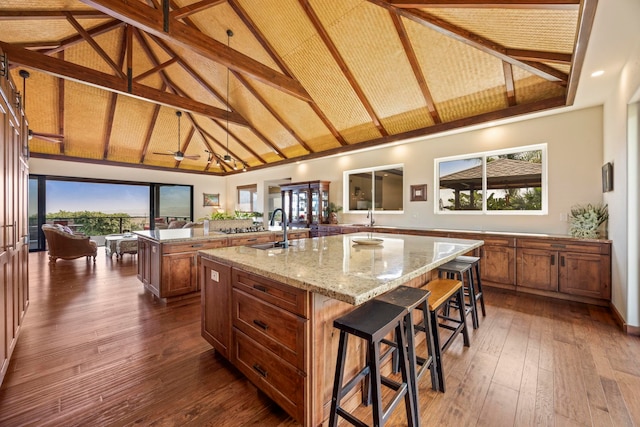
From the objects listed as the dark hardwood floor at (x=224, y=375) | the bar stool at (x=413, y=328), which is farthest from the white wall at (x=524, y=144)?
the bar stool at (x=413, y=328)

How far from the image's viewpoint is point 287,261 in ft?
5.77

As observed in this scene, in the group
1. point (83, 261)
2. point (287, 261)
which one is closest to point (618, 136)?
point (287, 261)

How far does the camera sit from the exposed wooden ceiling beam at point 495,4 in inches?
93.6

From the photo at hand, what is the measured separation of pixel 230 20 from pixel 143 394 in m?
5.31

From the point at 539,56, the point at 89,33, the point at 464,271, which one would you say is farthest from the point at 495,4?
the point at 89,33

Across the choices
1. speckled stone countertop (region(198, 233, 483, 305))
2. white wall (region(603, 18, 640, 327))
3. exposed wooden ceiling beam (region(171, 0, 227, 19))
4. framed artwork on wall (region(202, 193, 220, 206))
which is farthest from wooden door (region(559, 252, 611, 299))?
framed artwork on wall (region(202, 193, 220, 206))

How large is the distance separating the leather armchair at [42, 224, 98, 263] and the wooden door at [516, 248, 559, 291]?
28.1ft

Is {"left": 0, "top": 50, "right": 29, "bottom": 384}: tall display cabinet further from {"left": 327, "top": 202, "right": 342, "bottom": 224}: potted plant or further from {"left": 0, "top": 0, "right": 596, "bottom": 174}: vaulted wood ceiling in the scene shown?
{"left": 327, "top": 202, "right": 342, "bottom": 224}: potted plant

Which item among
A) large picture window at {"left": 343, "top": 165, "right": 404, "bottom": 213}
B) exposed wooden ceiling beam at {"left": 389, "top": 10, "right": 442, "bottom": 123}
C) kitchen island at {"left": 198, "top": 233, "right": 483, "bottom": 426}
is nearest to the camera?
kitchen island at {"left": 198, "top": 233, "right": 483, "bottom": 426}

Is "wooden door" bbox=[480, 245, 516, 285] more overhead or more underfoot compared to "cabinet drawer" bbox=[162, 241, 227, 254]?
more underfoot

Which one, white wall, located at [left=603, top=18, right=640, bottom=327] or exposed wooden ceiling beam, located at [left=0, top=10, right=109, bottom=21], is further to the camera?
exposed wooden ceiling beam, located at [left=0, top=10, right=109, bottom=21]

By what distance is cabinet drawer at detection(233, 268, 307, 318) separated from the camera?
1360 millimetres

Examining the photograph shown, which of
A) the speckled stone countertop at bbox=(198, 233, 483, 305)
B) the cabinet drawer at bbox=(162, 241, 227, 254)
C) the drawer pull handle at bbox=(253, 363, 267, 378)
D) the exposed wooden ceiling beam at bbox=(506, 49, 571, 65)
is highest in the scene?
the exposed wooden ceiling beam at bbox=(506, 49, 571, 65)

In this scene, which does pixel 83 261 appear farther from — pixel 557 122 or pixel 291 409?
pixel 557 122
